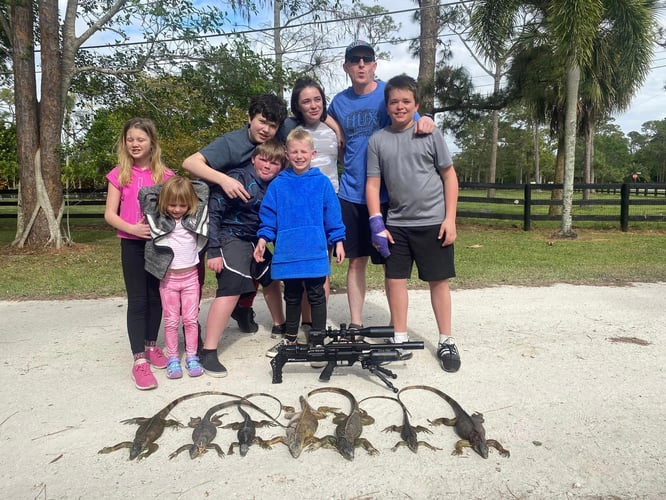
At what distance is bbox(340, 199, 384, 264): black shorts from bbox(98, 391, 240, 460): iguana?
5.55 feet

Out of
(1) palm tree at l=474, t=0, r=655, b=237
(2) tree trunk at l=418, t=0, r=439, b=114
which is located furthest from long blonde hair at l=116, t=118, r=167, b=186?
(2) tree trunk at l=418, t=0, r=439, b=114

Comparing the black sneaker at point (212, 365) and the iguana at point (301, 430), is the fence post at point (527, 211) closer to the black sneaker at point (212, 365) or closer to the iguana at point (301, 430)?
the black sneaker at point (212, 365)

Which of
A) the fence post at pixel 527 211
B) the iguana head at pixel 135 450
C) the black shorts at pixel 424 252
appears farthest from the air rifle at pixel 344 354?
the fence post at pixel 527 211

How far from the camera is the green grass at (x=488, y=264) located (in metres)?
6.76

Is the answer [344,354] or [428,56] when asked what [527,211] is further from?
[344,354]

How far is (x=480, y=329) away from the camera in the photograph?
15.2 feet

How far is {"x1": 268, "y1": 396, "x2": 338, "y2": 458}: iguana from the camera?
263 centimetres

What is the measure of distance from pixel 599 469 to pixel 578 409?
644mm

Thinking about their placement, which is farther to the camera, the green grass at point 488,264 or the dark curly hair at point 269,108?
the green grass at point 488,264

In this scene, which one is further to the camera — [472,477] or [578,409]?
[578,409]

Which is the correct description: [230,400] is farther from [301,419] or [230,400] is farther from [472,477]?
[472,477]

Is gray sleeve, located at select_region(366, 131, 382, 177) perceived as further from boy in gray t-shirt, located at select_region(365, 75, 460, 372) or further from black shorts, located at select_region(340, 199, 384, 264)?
black shorts, located at select_region(340, 199, 384, 264)

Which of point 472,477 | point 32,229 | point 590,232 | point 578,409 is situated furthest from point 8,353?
point 590,232

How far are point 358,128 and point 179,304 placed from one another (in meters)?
1.82
